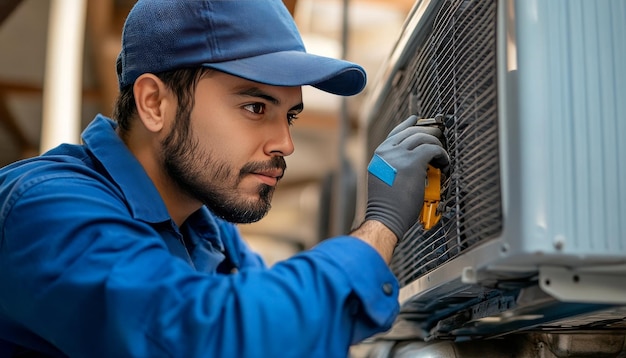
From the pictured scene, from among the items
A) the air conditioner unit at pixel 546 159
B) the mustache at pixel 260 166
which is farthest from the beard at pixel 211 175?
the air conditioner unit at pixel 546 159

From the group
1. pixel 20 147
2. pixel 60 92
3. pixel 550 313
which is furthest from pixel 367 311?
pixel 20 147

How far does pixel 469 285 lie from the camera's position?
1.00 meters

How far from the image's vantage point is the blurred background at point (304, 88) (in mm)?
2309

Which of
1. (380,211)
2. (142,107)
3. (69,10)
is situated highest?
(69,10)

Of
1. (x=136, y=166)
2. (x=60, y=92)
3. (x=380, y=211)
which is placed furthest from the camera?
(x=60, y=92)

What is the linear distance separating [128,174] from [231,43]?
265 mm

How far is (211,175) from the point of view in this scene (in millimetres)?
1179

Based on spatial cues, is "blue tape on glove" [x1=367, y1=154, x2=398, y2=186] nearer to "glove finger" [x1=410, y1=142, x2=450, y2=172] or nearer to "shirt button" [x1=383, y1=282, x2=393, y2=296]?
"glove finger" [x1=410, y1=142, x2=450, y2=172]

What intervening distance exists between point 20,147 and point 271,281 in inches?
166

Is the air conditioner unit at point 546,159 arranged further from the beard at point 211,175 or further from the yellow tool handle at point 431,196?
the beard at point 211,175

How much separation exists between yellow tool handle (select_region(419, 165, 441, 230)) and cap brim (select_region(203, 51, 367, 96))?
0.23 meters

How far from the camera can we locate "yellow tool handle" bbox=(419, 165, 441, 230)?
1.09 m

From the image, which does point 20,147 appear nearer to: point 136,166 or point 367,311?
point 136,166

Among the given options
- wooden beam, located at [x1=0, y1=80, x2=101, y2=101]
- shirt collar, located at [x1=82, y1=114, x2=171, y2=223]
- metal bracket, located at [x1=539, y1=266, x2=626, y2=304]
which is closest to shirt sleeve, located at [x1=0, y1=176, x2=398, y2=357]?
shirt collar, located at [x1=82, y1=114, x2=171, y2=223]
